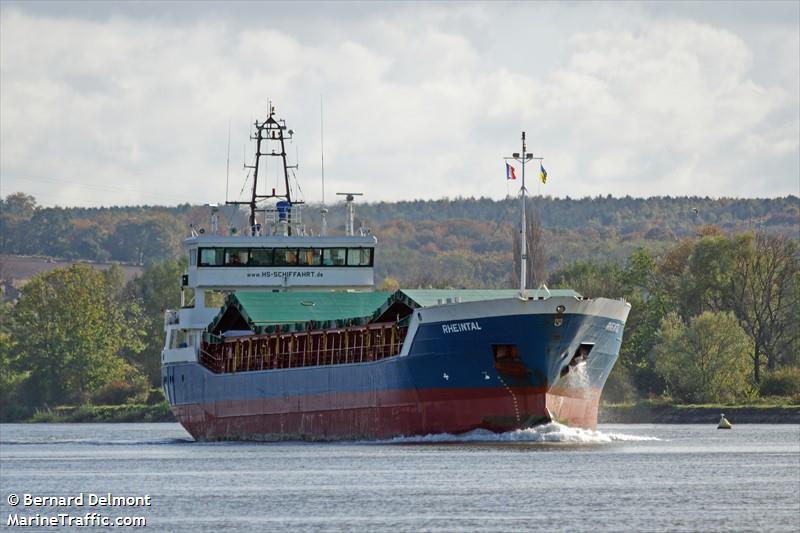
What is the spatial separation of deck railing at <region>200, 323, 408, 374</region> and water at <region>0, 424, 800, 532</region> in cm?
371

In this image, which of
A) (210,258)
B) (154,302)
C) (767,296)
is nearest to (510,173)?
(210,258)

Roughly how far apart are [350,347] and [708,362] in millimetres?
36517

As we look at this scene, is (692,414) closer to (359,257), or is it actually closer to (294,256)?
(359,257)

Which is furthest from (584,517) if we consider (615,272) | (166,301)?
(166,301)

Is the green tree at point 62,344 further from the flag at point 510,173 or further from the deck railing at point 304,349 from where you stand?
the flag at point 510,173

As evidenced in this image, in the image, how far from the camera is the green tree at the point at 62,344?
140 meters

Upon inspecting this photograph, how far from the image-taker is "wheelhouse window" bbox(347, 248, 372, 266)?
81750 millimetres

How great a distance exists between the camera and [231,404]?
78.4 m

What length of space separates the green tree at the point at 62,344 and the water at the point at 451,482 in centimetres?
6763

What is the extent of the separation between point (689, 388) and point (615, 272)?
3122cm

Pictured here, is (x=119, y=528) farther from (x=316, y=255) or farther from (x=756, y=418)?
(x=756, y=418)

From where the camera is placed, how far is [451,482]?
164 ft

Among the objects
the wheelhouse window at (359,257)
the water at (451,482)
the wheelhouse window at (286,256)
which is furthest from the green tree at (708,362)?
the wheelhouse window at (286,256)

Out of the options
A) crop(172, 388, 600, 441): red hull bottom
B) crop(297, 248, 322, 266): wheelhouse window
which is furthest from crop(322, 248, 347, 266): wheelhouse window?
crop(172, 388, 600, 441): red hull bottom
